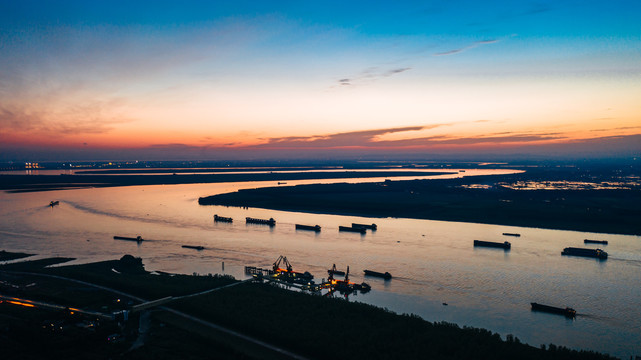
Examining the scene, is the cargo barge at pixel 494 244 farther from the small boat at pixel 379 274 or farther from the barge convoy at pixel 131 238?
the barge convoy at pixel 131 238

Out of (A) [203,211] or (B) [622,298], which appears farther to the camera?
(A) [203,211]

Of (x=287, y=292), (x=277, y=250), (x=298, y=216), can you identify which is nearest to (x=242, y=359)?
(x=287, y=292)

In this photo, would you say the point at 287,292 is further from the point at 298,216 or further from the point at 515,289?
the point at 298,216

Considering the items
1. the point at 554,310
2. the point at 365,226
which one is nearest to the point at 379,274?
the point at 554,310

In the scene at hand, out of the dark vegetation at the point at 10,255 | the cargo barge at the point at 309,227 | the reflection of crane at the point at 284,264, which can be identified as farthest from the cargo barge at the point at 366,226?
the dark vegetation at the point at 10,255

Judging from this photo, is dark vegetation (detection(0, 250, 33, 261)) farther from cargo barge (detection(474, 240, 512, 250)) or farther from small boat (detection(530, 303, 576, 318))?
cargo barge (detection(474, 240, 512, 250))

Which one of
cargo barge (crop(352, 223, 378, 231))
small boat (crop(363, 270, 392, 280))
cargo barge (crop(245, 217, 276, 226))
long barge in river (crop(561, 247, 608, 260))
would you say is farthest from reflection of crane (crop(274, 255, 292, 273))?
long barge in river (crop(561, 247, 608, 260))
